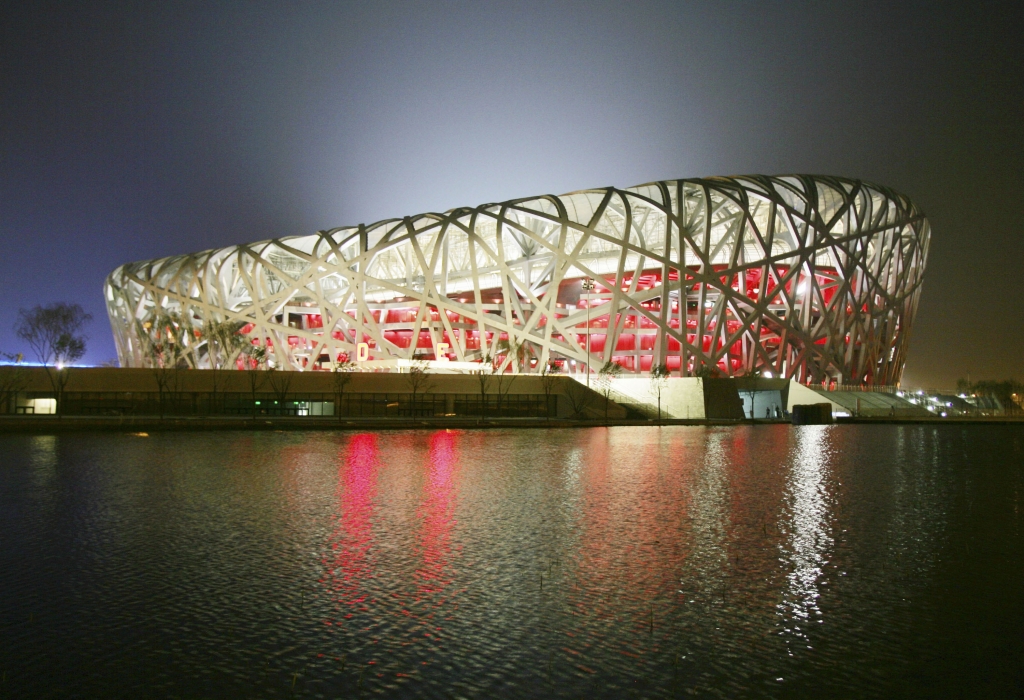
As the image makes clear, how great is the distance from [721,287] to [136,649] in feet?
170

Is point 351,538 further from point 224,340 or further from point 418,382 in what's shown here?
point 224,340

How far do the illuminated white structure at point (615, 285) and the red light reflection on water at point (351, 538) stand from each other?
40.3 meters

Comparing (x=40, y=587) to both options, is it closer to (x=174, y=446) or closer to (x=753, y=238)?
(x=174, y=446)

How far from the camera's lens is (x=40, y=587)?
21.0ft

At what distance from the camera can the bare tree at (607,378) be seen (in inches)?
1784

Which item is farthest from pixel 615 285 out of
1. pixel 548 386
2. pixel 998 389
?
pixel 998 389

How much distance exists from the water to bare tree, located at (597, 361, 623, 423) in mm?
31163

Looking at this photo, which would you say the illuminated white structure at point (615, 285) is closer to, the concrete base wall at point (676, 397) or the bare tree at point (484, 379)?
the bare tree at point (484, 379)

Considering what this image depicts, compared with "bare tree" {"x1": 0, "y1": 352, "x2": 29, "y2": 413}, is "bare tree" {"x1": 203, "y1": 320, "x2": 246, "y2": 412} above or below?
above

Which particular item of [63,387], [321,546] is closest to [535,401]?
[63,387]

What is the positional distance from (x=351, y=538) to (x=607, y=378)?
39413 mm

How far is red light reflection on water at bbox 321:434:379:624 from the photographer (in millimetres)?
6367

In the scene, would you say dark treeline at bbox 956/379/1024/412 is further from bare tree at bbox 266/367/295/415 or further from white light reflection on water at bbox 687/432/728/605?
white light reflection on water at bbox 687/432/728/605

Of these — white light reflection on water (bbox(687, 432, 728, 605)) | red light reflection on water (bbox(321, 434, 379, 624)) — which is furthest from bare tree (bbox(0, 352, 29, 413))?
white light reflection on water (bbox(687, 432, 728, 605))
